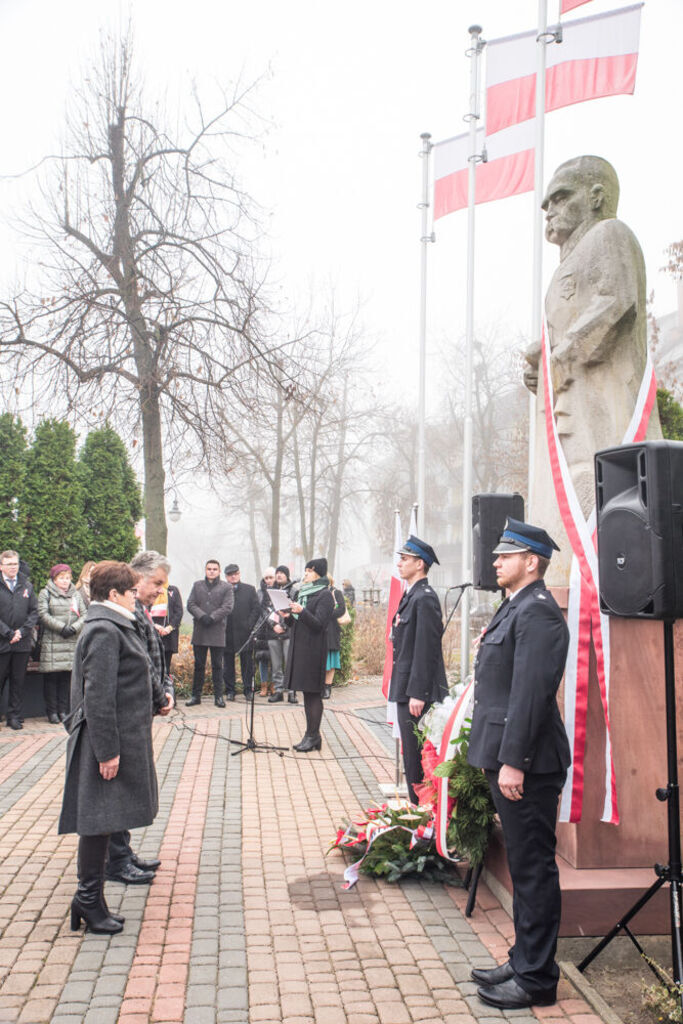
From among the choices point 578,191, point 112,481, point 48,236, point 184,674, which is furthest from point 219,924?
point 48,236

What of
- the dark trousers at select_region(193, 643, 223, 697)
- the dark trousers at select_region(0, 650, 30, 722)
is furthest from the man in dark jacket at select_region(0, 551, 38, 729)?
the dark trousers at select_region(193, 643, 223, 697)

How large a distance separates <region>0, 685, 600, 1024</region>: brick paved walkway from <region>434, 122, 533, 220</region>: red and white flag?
8.67 m

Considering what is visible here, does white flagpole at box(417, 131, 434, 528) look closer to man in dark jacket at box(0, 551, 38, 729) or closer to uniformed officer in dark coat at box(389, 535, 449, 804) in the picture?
man in dark jacket at box(0, 551, 38, 729)

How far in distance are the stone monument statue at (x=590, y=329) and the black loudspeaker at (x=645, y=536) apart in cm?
112

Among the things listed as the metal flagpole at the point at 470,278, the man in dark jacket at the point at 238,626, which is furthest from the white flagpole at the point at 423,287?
the man in dark jacket at the point at 238,626

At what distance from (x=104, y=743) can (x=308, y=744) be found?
4864mm

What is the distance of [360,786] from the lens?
25.1 ft

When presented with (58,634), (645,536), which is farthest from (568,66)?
(58,634)

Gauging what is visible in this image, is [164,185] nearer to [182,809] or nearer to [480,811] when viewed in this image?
[182,809]

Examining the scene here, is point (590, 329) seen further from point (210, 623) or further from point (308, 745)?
point (210, 623)

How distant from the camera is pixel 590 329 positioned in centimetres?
498

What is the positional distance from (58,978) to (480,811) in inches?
90.5

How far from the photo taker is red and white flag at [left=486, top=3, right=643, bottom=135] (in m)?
9.82

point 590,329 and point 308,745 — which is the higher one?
point 590,329
